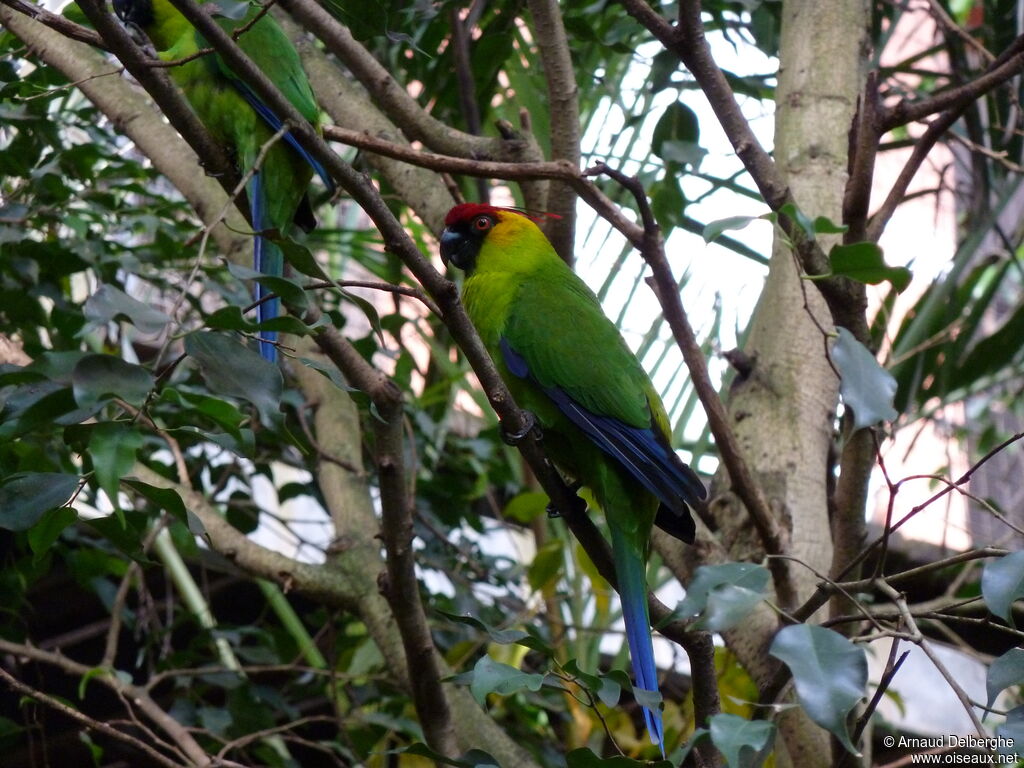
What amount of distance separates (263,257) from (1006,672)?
1403mm

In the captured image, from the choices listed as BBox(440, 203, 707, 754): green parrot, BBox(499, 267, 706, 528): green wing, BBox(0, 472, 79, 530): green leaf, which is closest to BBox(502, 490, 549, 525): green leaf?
BBox(440, 203, 707, 754): green parrot

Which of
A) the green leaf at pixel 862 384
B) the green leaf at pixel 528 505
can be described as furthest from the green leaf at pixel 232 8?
the green leaf at pixel 528 505

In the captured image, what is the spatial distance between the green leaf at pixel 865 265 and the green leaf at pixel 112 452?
74 centimetres

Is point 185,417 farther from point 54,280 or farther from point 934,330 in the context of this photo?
point 934,330

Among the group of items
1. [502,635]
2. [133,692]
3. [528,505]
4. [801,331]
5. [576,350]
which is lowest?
A: [133,692]

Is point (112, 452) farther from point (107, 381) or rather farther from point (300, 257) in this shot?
point (300, 257)

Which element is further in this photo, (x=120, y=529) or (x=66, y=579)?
(x=66, y=579)

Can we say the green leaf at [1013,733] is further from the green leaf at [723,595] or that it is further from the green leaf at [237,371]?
the green leaf at [237,371]

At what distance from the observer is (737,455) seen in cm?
165

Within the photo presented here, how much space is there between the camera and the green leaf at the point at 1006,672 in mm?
1003

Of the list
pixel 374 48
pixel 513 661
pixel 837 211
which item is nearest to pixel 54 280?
pixel 374 48

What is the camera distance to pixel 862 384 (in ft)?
3.25

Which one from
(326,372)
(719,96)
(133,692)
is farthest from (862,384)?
(133,692)

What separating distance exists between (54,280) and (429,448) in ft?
3.51
